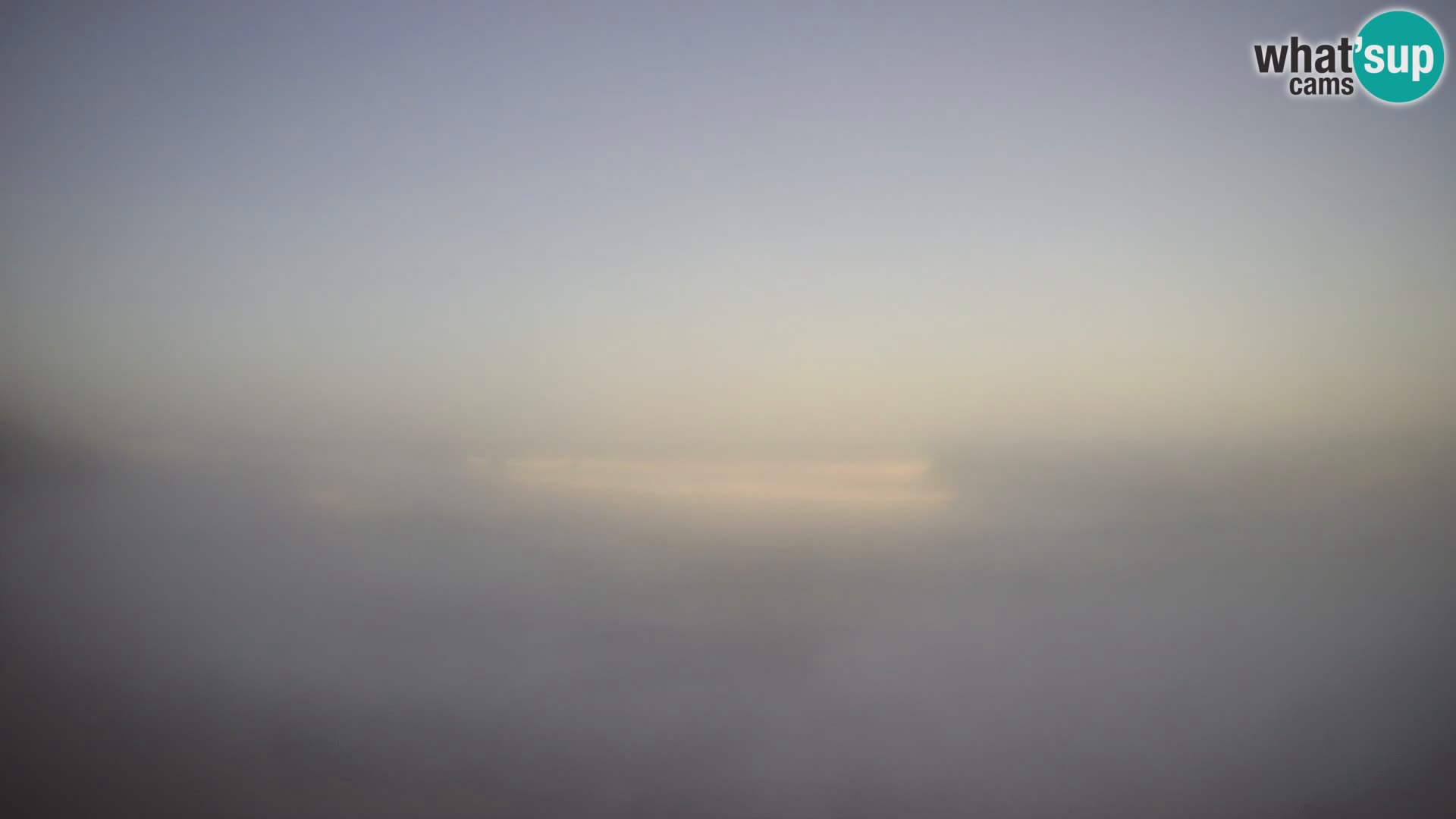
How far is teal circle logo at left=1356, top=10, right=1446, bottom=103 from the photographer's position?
3732 mm

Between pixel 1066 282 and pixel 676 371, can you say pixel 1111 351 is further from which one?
pixel 676 371

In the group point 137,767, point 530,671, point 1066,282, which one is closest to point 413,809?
point 530,671

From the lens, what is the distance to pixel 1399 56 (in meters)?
3.76

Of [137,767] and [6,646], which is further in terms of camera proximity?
[6,646]

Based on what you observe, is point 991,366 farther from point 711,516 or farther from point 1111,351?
point 711,516

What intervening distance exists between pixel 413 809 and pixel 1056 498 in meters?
2.86

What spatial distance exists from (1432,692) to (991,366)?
7.14 ft

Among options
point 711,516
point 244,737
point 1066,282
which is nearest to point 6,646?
point 244,737

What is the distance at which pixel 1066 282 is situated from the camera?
393cm

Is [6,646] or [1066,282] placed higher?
[1066,282]

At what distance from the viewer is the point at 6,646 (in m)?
4.18

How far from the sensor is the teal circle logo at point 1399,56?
373 cm

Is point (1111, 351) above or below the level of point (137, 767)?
above

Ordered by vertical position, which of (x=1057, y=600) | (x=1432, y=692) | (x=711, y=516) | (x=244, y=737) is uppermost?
(x=711, y=516)
